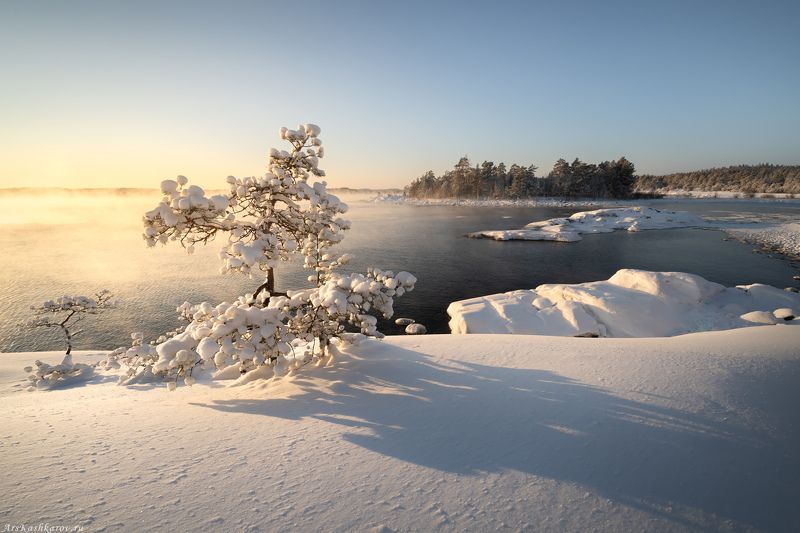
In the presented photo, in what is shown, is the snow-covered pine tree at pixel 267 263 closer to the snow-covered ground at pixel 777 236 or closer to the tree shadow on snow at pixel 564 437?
the tree shadow on snow at pixel 564 437

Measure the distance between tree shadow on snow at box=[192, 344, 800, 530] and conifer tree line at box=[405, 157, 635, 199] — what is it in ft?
498

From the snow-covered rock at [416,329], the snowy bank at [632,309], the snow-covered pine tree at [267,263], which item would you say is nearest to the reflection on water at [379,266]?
the snow-covered rock at [416,329]

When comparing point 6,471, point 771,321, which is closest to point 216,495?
point 6,471

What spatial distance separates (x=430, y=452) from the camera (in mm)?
5094

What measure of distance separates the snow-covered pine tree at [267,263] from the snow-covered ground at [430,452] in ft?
3.82

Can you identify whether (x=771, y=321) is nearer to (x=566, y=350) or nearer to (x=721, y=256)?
(x=566, y=350)

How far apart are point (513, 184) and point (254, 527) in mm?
158037

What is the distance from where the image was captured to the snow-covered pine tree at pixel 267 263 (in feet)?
21.1

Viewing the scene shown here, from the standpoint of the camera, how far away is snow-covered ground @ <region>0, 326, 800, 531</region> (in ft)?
12.9

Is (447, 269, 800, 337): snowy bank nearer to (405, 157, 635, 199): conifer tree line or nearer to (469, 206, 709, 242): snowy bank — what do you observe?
(469, 206, 709, 242): snowy bank

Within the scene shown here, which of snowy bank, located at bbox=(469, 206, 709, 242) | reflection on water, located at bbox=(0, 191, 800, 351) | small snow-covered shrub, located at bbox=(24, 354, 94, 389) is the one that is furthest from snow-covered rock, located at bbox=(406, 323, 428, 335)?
snowy bank, located at bbox=(469, 206, 709, 242)

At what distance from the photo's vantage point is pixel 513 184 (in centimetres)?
14838

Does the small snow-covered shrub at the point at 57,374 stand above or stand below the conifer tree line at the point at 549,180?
below

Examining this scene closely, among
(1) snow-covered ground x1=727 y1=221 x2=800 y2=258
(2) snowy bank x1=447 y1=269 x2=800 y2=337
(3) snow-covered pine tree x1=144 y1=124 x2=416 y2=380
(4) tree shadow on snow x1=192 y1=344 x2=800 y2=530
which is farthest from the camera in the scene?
(1) snow-covered ground x1=727 y1=221 x2=800 y2=258
